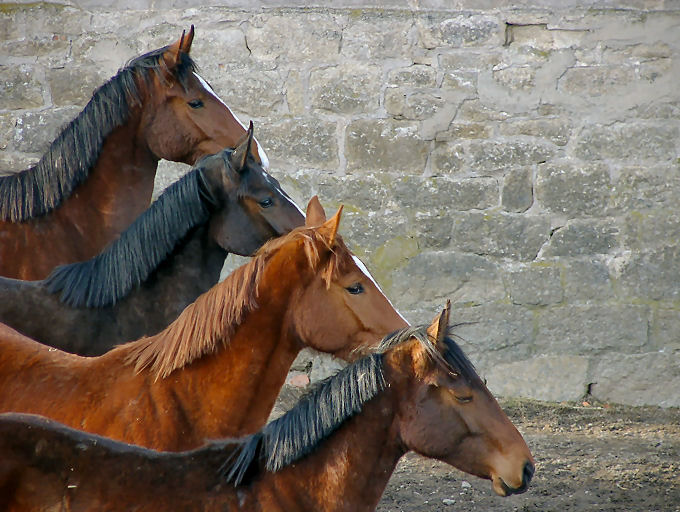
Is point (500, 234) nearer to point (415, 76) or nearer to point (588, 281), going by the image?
point (588, 281)

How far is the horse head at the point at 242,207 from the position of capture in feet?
11.1

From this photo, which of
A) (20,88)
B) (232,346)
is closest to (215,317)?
(232,346)

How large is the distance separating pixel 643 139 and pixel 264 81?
2.29 meters

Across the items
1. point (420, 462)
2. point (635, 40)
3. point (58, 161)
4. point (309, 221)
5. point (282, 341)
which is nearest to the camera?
point (282, 341)

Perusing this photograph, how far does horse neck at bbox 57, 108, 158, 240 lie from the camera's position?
4.00 metres

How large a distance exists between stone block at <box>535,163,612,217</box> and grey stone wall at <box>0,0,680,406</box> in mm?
12

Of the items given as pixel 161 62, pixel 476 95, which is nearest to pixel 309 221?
pixel 161 62

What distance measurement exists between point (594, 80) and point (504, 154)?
67cm

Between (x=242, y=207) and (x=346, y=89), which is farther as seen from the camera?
(x=346, y=89)

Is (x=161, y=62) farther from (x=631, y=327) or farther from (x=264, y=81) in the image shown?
(x=631, y=327)

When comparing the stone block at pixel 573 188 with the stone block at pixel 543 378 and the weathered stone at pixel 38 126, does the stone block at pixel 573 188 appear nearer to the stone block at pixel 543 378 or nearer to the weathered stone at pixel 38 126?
the stone block at pixel 543 378

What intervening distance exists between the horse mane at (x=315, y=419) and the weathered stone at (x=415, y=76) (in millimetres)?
3426

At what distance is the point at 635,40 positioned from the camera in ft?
17.7

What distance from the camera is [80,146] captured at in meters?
3.96
